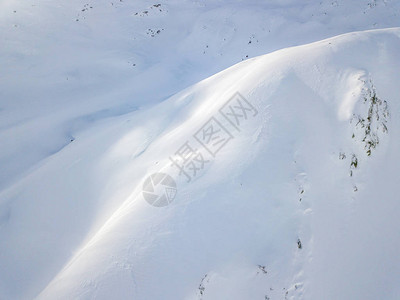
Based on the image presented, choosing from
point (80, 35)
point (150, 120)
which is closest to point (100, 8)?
point (80, 35)

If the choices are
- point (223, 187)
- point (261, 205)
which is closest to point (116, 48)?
point (223, 187)

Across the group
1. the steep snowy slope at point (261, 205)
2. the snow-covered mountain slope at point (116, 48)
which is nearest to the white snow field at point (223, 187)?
the steep snowy slope at point (261, 205)

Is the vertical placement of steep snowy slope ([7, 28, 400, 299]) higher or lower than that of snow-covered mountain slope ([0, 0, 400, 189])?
lower

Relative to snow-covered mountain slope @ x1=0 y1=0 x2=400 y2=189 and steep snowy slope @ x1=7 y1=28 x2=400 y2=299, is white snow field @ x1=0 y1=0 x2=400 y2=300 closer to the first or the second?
steep snowy slope @ x1=7 y1=28 x2=400 y2=299

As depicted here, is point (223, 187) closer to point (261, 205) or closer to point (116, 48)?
point (261, 205)

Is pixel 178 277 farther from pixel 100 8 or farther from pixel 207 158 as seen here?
pixel 100 8

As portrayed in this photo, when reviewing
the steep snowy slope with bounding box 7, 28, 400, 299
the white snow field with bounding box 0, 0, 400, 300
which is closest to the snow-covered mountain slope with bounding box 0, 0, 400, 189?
the white snow field with bounding box 0, 0, 400, 300
